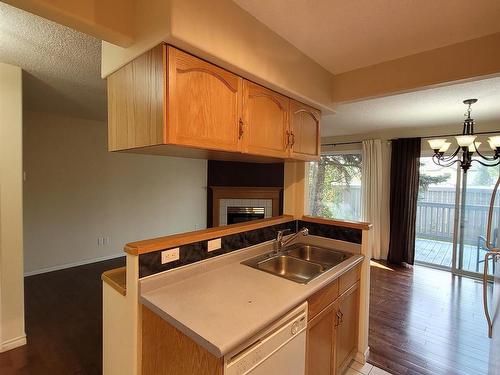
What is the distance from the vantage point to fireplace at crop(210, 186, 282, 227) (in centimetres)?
537

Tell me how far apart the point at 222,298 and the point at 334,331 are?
91 centimetres

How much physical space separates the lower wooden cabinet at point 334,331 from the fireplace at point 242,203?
337 cm

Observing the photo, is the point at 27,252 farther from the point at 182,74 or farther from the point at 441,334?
the point at 441,334

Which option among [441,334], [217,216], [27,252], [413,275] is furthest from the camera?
[217,216]

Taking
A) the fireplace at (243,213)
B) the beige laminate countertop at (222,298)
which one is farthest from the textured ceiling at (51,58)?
the fireplace at (243,213)

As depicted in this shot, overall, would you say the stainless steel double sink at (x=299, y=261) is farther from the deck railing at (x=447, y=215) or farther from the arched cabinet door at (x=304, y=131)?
the deck railing at (x=447, y=215)

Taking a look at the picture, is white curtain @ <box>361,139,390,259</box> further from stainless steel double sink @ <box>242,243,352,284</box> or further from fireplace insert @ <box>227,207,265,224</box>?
stainless steel double sink @ <box>242,243,352,284</box>

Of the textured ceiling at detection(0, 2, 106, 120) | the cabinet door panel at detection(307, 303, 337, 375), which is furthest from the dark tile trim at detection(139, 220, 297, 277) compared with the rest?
the textured ceiling at detection(0, 2, 106, 120)

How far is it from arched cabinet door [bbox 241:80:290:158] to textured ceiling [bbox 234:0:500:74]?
1.35ft

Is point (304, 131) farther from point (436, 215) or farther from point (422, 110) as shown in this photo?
point (436, 215)

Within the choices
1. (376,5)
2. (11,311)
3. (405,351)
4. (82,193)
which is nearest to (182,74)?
(376,5)

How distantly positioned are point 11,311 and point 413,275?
5019mm

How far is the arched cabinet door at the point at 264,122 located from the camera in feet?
5.10

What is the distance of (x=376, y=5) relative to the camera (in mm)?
1414
